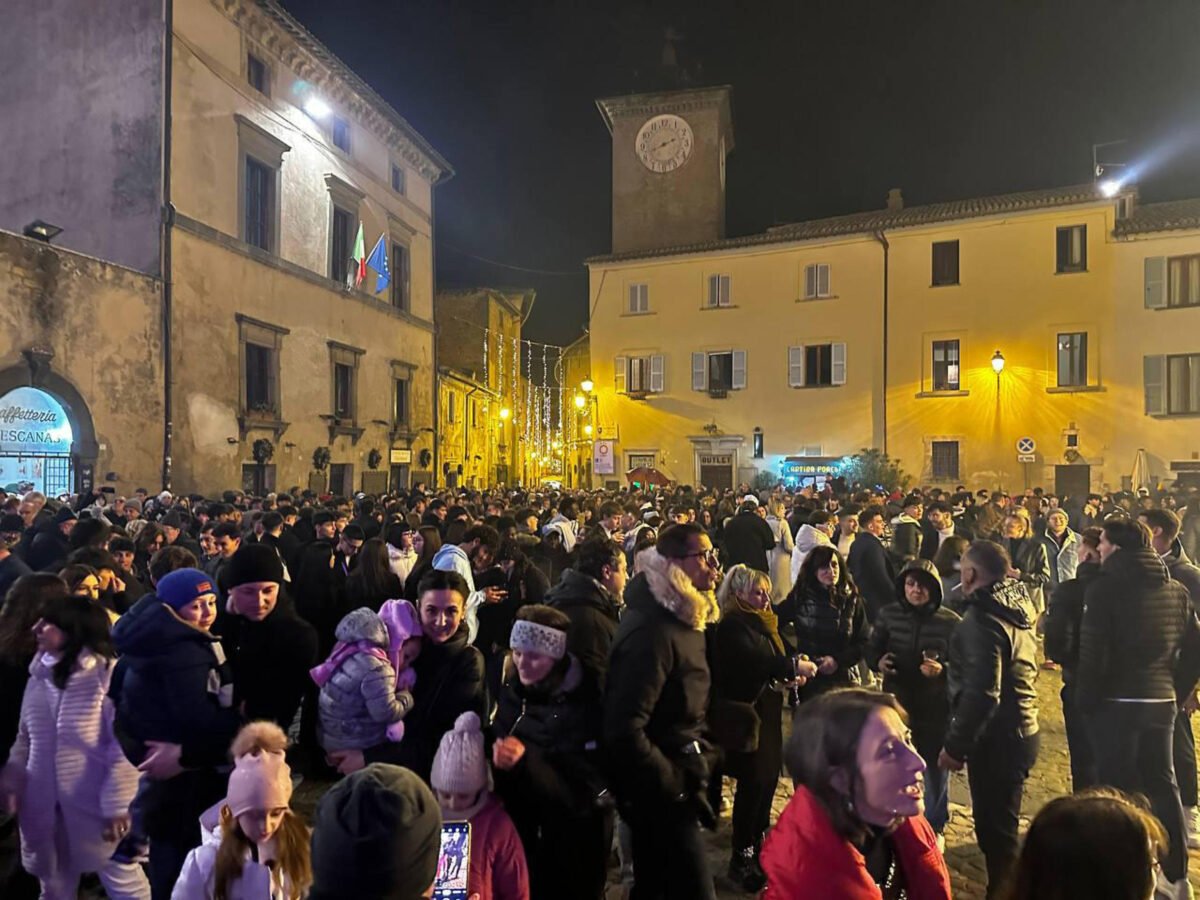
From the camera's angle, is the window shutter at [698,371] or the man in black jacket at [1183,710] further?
the window shutter at [698,371]

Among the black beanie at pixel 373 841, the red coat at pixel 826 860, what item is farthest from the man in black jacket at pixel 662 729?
the black beanie at pixel 373 841

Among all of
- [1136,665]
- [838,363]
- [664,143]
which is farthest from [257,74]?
[1136,665]

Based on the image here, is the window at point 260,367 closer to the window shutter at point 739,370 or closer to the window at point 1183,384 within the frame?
the window shutter at point 739,370

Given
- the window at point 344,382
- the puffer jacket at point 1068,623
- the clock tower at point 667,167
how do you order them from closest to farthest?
the puffer jacket at point 1068,623, the window at point 344,382, the clock tower at point 667,167

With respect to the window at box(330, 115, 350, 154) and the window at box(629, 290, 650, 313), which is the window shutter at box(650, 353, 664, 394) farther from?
the window at box(330, 115, 350, 154)

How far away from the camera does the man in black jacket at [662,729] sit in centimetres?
311

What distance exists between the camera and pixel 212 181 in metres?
18.8

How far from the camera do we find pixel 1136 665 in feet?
13.6

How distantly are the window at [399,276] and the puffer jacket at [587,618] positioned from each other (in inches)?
1014

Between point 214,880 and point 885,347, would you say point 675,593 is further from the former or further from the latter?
point 885,347

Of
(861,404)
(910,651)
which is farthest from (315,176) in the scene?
(910,651)

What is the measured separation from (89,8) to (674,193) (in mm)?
21567

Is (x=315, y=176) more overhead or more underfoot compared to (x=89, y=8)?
more underfoot

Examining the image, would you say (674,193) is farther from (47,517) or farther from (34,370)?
(47,517)
